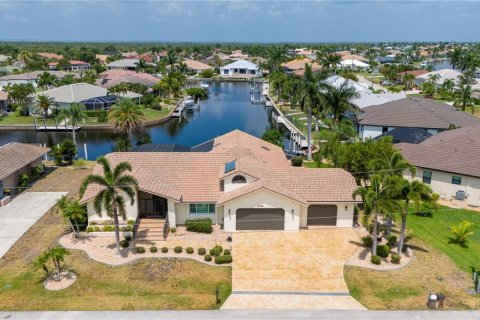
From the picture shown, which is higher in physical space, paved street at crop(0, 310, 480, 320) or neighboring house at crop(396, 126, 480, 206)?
neighboring house at crop(396, 126, 480, 206)

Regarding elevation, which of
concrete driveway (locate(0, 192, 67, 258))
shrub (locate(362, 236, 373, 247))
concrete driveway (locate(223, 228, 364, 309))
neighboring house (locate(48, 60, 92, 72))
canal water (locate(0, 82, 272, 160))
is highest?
neighboring house (locate(48, 60, 92, 72))

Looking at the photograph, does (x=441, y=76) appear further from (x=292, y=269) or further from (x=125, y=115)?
(x=292, y=269)

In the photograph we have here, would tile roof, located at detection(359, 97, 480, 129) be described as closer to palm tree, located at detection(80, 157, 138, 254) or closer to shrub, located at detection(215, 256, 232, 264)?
shrub, located at detection(215, 256, 232, 264)

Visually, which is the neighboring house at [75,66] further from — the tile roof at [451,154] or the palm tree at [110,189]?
the palm tree at [110,189]

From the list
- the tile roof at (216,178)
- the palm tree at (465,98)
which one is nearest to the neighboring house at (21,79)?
the tile roof at (216,178)

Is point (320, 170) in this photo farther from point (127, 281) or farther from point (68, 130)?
point (68, 130)

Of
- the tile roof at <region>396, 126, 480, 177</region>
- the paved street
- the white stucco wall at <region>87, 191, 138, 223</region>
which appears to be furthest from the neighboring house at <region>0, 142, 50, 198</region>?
the tile roof at <region>396, 126, 480, 177</region>
